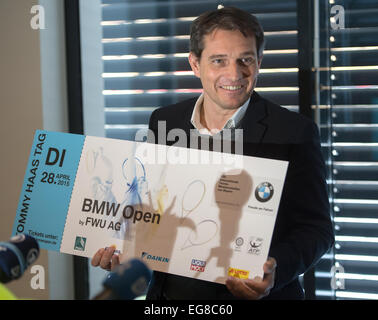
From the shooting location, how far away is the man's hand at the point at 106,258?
1558 mm

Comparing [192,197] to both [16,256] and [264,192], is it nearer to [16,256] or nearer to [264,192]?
[264,192]

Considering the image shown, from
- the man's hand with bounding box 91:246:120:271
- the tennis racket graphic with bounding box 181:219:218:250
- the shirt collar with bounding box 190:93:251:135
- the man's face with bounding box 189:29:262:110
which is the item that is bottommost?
the man's hand with bounding box 91:246:120:271

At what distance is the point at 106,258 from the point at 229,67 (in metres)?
0.74

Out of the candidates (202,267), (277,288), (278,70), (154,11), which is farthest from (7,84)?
(277,288)

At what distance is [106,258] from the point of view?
156cm

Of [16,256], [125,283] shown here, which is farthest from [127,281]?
[16,256]

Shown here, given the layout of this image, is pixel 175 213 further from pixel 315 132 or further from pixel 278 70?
pixel 278 70

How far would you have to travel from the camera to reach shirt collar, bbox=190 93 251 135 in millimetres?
1723

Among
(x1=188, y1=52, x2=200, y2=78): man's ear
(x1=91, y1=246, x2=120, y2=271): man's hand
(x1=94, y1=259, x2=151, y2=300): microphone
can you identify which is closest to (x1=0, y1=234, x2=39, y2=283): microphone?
(x1=94, y1=259, x2=151, y2=300): microphone

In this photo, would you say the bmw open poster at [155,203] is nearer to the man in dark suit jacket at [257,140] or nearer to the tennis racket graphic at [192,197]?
the tennis racket graphic at [192,197]

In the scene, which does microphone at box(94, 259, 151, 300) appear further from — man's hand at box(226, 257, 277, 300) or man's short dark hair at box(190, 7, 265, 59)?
man's short dark hair at box(190, 7, 265, 59)

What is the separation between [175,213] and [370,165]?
3.91 feet

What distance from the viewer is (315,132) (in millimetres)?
1654

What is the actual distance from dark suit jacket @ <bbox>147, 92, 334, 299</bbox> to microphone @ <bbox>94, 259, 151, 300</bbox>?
25.5 inches
